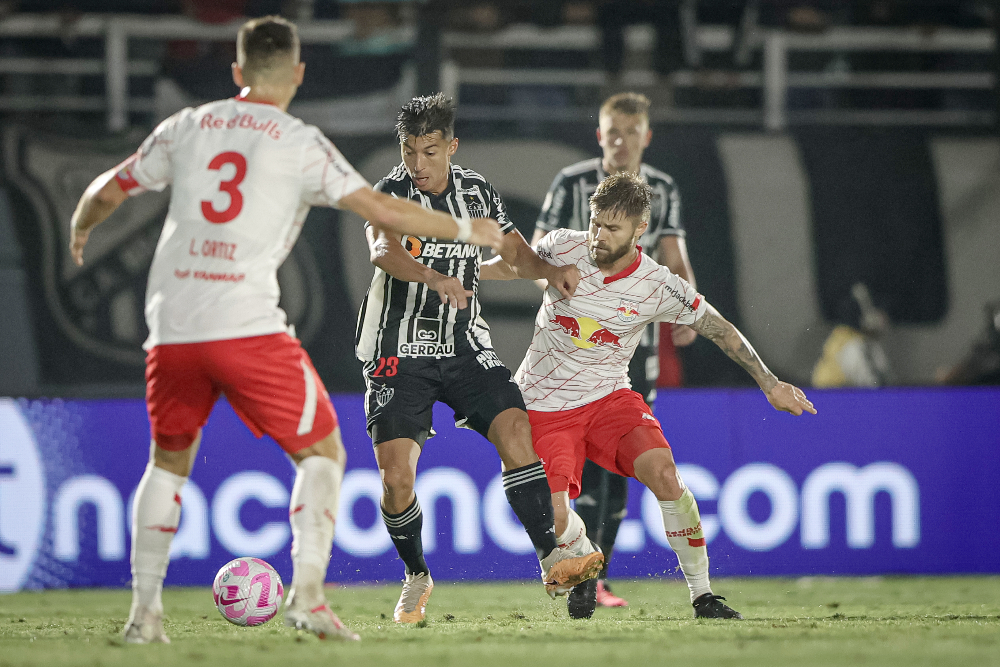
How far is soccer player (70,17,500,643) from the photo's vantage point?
11.7ft

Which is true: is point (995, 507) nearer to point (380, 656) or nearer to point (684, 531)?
point (684, 531)

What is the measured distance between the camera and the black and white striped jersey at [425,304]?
464 centimetres

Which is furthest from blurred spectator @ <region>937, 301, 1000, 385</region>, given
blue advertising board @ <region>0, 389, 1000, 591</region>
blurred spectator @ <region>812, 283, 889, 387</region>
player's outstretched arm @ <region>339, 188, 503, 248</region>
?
player's outstretched arm @ <region>339, 188, 503, 248</region>

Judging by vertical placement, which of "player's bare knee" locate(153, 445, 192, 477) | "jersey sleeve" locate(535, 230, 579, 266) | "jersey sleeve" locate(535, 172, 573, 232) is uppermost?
"jersey sleeve" locate(535, 172, 573, 232)

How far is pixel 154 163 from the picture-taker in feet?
12.1

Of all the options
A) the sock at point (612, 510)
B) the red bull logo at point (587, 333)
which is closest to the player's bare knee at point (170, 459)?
the red bull logo at point (587, 333)

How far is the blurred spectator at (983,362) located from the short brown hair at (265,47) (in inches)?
256

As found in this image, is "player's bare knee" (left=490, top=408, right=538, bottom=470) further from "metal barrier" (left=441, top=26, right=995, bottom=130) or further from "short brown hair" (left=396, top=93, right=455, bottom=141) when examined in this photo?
"metal barrier" (left=441, top=26, right=995, bottom=130)

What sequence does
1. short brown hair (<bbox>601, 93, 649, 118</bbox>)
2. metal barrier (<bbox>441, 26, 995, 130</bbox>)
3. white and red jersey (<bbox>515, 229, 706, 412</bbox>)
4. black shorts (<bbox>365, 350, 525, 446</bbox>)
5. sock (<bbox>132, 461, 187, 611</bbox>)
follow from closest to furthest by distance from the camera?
sock (<bbox>132, 461, 187, 611</bbox>) < black shorts (<bbox>365, 350, 525, 446</bbox>) < white and red jersey (<bbox>515, 229, 706, 412</bbox>) < short brown hair (<bbox>601, 93, 649, 118</bbox>) < metal barrier (<bbox>441, 26, 995, 130</bbox>)

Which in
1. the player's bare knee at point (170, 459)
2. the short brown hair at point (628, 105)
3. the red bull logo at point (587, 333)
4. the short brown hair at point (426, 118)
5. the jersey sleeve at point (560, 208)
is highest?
the short brown hair at point (628, 105)

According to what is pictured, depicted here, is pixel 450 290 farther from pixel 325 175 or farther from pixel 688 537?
pixel 688 537

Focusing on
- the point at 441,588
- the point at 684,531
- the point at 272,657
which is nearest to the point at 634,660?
the point at 272,657

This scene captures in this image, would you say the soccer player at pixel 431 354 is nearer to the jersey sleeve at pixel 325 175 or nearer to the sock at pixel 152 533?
the jersey sleeve at pixel 325 175

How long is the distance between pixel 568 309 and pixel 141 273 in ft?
15.2
